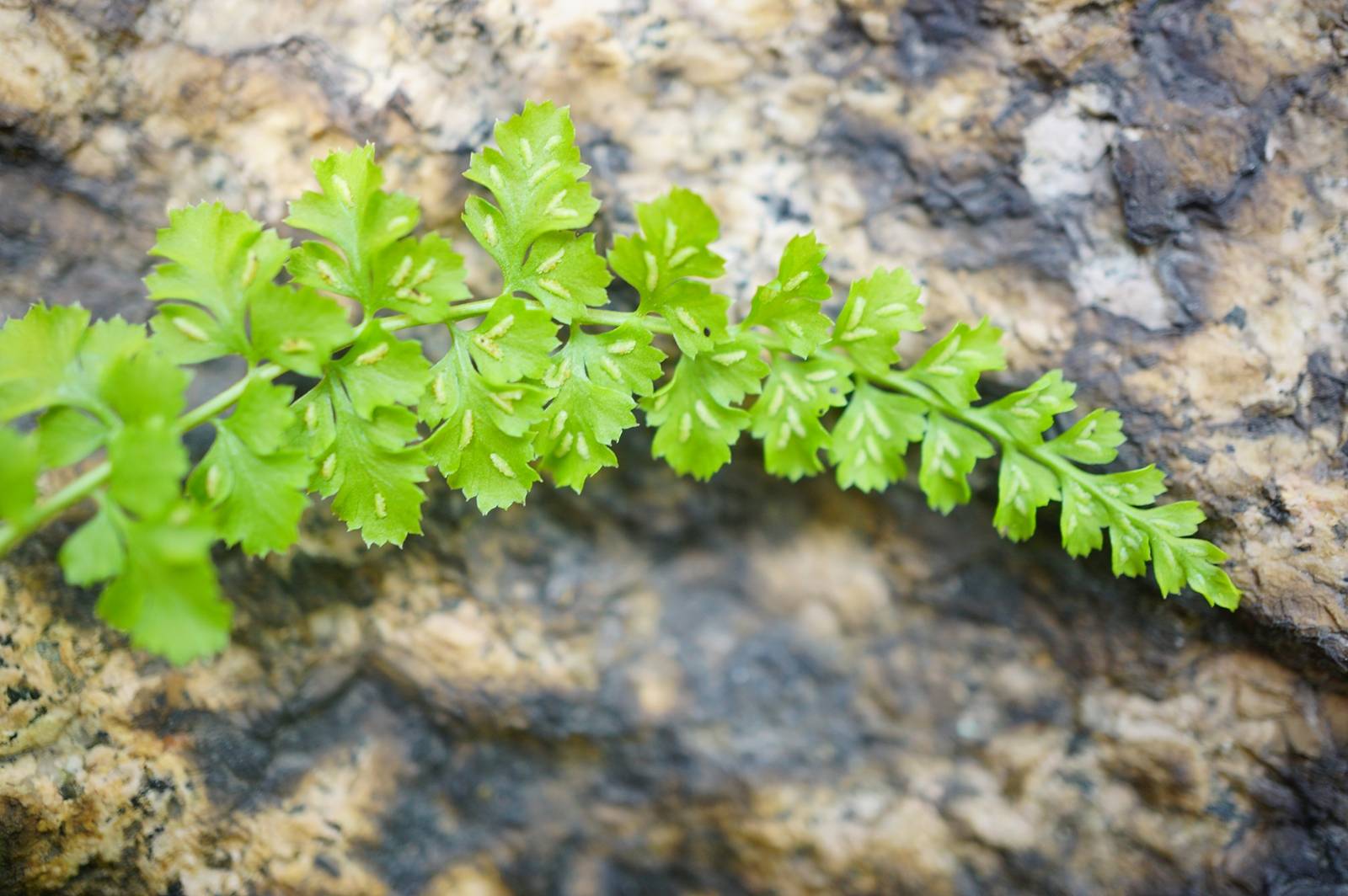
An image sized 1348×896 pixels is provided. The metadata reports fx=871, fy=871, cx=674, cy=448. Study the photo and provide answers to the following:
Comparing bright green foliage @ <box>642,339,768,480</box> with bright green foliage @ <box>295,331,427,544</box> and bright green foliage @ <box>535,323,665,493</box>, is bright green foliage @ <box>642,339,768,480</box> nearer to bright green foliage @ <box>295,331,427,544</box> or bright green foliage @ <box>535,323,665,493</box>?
bright green foliage @ <box>535,323,665,493</box>

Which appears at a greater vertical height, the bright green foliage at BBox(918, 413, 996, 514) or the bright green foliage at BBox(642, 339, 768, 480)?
the bright green foliage at BBox(642, 339, 768, 480)

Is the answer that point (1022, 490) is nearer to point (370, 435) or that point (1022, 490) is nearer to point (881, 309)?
point (881, 309)

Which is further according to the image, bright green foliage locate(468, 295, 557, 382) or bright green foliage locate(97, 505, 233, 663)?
bright green foliage locate(468, 295, 557, 382)

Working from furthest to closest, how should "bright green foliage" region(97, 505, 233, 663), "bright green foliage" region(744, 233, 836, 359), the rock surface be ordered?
the rock surface → "bright green foliage" region(744, 233, 836, 359) → "bright green foliage" region(97, 505, 233, 663)

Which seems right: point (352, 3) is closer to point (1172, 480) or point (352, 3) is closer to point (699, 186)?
point (699, 186)

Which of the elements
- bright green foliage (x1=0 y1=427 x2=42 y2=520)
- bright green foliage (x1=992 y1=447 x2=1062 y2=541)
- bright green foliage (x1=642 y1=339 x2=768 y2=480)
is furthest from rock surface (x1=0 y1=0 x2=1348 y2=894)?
bright green foliage (x1=0 y1=427 x2=42 y2=520)

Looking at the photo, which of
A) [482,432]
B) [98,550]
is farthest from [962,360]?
[98,550]

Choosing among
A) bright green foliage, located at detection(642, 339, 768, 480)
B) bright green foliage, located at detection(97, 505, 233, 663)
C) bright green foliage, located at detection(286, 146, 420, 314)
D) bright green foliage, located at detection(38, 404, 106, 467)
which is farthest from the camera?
bright green foliage, located at detection(642, 339, 768, 480)

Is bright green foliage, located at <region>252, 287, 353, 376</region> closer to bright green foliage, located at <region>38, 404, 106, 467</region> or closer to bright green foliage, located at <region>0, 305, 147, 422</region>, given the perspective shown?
bright green foliage, located at <region>0, 305, 147, 422</region>

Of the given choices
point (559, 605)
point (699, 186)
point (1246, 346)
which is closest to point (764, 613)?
point (559, 605)

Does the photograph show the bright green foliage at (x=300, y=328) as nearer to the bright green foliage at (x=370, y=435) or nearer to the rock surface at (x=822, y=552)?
the bright green foliage at (x=370, y=435)
